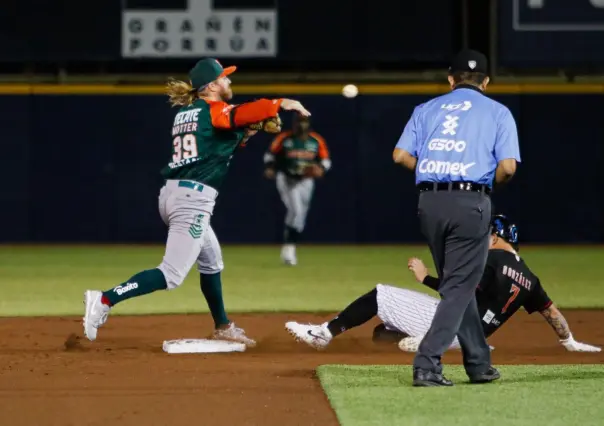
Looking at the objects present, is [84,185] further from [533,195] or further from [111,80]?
[533,195]

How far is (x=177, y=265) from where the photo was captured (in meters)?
7.36

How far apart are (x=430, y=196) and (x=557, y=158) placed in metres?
13.8

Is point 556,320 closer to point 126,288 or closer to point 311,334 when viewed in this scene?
point 311,334

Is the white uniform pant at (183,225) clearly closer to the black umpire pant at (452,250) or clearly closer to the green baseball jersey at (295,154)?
the black umpire pant at (452,250)

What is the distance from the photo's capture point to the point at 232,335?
7891mm

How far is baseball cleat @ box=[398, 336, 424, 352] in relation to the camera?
7.39 m

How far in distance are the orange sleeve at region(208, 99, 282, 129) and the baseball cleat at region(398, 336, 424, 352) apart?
1691 millimetres

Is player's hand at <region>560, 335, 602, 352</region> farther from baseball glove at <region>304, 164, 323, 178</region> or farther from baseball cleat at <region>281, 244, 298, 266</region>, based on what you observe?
baseball glove at <region>304, 164, 323, 178</region>

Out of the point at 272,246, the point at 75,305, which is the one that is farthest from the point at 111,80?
the point at 75,305

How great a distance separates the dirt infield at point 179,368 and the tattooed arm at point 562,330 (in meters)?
0.08

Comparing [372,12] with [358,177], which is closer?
[372,12]

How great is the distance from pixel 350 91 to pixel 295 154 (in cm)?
215

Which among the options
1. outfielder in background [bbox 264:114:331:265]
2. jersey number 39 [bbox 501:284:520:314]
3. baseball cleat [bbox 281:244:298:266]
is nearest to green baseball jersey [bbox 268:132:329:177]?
outfielder in background [bbox 264:114:331:265]

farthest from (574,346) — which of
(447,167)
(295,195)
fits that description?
(295,195)
